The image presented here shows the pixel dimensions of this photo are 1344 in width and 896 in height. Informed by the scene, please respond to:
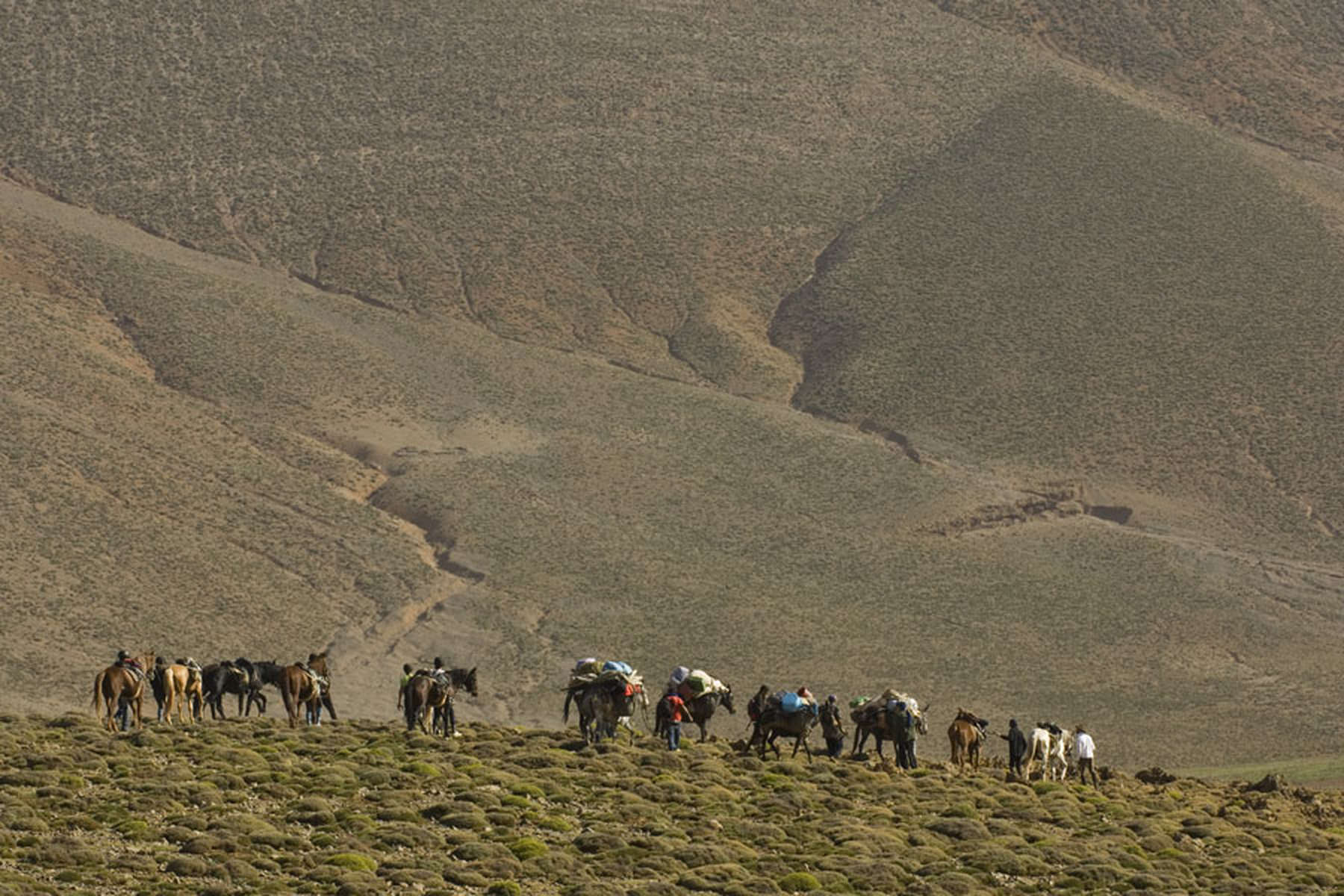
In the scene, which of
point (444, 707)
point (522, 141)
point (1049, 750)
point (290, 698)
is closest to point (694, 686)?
point (444, 707)

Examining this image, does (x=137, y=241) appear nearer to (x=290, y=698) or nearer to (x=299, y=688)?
(x=299, y=688)

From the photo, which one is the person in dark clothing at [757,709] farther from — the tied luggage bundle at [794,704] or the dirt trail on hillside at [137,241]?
the dirt trail on hillside at [137,241]

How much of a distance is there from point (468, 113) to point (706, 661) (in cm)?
6439

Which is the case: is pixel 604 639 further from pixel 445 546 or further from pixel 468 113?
pixel 468 113

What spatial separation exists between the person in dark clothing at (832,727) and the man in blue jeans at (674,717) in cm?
264

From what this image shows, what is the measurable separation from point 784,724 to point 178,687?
11612 millimetres

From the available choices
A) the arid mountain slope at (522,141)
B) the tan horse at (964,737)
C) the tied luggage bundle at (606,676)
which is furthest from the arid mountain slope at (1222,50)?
the tied luggage bundle at (606,676)

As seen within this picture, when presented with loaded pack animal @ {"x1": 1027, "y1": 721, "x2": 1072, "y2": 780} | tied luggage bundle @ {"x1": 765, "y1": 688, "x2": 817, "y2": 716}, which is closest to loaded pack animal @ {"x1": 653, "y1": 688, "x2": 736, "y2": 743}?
tied luggage bundle @ {"x1": 765, "y1": 688, "x2": 817, "y2": 716}

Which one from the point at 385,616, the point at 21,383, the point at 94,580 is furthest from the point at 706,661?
the point at 21,383

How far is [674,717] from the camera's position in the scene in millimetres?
41719

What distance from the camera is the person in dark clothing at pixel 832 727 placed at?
4228 centimetres

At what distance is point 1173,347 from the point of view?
115 metres

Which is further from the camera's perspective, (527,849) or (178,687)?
(178,687)

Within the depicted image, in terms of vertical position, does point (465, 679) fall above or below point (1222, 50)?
below
